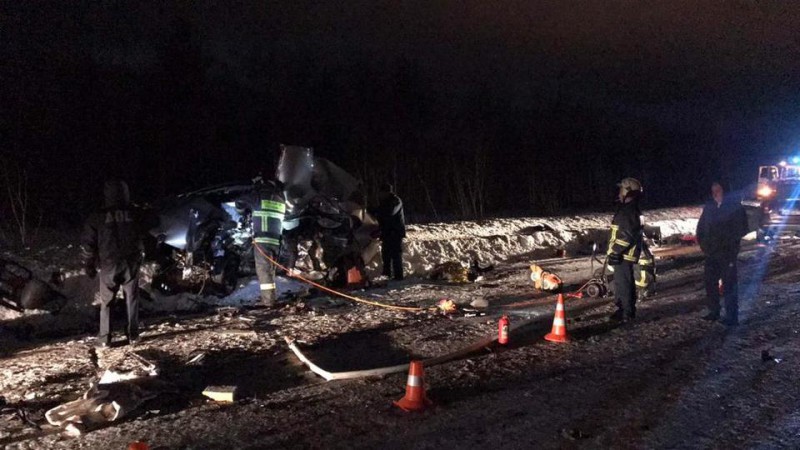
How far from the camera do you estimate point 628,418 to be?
5.30 metres

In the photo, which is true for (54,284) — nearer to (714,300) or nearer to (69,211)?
(714,300)

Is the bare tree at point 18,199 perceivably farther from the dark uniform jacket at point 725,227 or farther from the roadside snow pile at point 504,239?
the dark uniform jacket at point 725,227

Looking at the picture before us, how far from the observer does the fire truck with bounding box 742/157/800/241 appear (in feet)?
58.7

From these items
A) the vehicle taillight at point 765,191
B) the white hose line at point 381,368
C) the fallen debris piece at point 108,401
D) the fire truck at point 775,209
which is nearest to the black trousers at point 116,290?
the fallen debris piece at point 108,401

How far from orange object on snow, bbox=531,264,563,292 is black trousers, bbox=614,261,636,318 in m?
2.24

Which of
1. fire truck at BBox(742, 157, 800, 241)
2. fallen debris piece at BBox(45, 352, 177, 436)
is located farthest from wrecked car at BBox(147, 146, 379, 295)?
fire truck at BBox(742, 157, 800, 241)

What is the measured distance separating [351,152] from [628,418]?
2762 cm

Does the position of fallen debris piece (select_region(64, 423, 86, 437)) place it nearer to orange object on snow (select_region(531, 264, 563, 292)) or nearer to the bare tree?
the bare tree

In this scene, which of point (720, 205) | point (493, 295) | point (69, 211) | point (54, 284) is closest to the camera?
point (720, 205)

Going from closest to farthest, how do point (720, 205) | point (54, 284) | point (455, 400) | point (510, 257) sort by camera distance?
1. point (455, 400)
2. point (720, 205)
3. point (54, 284)
4. point (510, 257)

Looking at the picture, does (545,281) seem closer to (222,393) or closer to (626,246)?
(626,246)

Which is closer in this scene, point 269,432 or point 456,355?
point 269,432

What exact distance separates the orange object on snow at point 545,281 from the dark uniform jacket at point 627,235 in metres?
2.48

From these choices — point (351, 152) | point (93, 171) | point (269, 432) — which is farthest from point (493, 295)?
point (351, 152)
